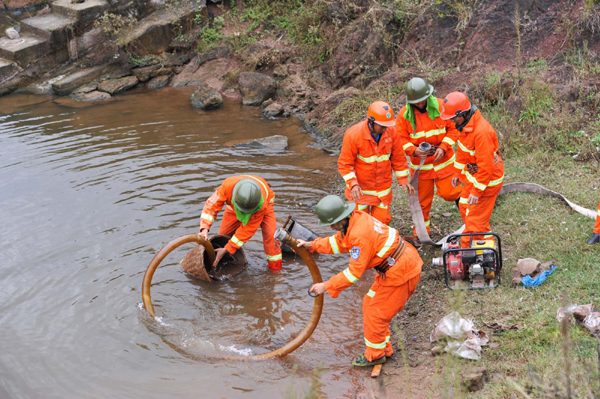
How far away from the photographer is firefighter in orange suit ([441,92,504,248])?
568 centimetres

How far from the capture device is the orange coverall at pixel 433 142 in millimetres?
6559

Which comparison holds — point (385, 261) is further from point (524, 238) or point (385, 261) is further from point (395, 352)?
point (524, 238)

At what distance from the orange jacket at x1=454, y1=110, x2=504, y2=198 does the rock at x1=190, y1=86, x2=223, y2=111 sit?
347 inches

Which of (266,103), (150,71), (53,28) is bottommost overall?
(266,103)

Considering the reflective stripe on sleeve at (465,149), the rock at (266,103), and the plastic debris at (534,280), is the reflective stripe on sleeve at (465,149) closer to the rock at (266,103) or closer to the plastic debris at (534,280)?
the plastic debris at (534,280)

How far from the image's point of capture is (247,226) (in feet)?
20.8

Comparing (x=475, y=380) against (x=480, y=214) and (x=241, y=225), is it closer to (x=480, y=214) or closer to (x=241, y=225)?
(x=480, y=214)

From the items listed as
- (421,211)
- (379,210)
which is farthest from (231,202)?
(421,211)

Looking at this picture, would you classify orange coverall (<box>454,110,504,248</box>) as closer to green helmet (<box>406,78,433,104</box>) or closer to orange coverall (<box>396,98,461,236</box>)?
orange coverall (<box>396,98,461,236</box>)

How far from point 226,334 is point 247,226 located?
1.33 m

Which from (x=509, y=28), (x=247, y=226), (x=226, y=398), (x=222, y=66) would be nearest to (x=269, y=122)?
(x=222, y=66)

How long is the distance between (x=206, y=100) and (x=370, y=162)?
823 cm

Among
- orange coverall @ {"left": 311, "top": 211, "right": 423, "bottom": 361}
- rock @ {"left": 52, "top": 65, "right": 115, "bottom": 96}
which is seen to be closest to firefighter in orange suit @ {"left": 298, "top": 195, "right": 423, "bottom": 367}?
orange coverall @ {"left": 311, "top": 211, "right": 423, "bottom": 361}

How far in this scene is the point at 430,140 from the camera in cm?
664
